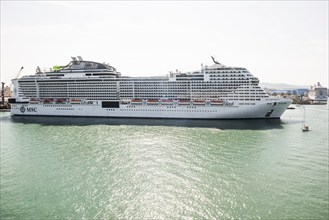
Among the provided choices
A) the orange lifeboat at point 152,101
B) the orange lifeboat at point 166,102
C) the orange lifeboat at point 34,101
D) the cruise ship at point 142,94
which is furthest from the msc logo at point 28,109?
the orange lifeboat at point 166,102

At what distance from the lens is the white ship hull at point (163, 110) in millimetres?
45834

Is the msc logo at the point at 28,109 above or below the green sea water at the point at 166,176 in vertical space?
above

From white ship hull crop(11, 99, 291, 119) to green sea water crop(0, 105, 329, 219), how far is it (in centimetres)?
1119

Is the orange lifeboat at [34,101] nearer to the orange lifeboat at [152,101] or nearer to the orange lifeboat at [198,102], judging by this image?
the orange lifeboat at [152,101]

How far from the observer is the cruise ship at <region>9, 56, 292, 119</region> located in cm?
4656

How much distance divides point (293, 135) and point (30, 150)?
33840mm

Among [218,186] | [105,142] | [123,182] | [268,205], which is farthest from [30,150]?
[268,205]

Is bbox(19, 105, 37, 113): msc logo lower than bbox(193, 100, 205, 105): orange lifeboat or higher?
lower

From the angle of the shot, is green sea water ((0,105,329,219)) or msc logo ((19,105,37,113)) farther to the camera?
msc logo ((19,105,37,113))

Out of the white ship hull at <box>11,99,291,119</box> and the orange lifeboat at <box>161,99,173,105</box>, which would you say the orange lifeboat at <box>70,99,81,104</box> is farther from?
the orange lifeboat at <box>161,99,173,105</box>

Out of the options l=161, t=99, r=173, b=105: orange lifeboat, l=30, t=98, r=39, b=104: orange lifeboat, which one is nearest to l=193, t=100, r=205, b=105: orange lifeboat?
l=161, t=99, r=173, b=105: orange lifeboat

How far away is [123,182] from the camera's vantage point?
18031 millimetres

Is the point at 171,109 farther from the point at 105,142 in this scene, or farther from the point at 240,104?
the point at 105,142

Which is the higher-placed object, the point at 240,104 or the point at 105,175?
the point at 240,104
